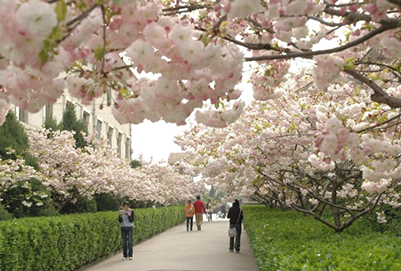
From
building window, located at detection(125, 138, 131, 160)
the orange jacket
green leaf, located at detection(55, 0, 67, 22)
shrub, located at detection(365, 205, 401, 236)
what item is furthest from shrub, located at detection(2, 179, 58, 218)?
building window, located at detection(125, 138, 131, 160)

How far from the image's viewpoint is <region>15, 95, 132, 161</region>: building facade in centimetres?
2177

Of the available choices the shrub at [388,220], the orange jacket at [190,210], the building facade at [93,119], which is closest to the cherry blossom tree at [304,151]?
the shrub at [388,220]

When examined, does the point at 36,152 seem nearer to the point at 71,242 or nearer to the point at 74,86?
the point at 71,242

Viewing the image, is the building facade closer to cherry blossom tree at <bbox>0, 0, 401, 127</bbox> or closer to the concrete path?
the concrete path

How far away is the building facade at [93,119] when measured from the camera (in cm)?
2177

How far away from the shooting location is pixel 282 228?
35.4 ft

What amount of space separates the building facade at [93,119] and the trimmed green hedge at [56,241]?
4.00m

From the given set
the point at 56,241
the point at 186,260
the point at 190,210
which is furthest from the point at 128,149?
the point at 56,241

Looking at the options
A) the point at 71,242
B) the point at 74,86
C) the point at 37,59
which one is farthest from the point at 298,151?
the point at 37,59

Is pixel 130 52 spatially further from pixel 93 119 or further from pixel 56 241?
pixel 93 119

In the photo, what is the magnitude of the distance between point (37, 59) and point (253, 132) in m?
9.21

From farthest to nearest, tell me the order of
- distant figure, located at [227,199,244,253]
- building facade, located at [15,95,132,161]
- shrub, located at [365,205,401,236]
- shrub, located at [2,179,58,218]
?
building facade, located at [15,95,132,161]
distant figure, located at [227,199,244,253]
shrub, located at [2,179,58,218]
shrub, located at [365,205,401,236]

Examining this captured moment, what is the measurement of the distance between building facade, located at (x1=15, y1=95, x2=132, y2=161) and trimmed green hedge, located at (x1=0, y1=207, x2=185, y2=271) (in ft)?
13.1

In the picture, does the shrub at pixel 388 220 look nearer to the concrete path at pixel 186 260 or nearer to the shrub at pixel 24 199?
the concrete path at pixel 186 260
